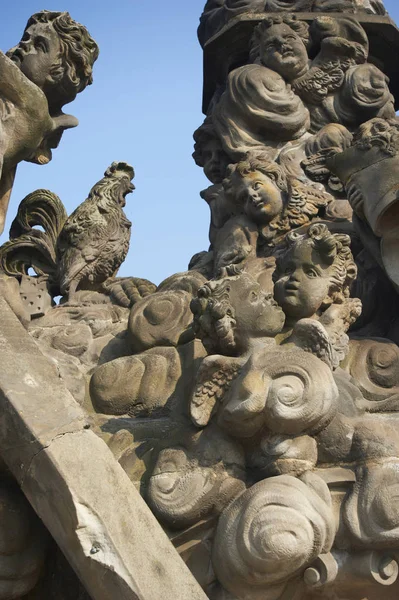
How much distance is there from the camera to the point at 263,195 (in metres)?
5.91

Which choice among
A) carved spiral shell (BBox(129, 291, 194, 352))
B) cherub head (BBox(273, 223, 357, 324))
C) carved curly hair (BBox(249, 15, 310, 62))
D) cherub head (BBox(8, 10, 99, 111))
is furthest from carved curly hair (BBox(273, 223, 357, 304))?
carved curly hair (BBox(249, 15, 310, 62))

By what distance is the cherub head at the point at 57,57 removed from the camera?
5293mm

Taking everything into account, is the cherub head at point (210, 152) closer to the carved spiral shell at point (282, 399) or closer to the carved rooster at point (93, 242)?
the carved rooster at point (93, 242)

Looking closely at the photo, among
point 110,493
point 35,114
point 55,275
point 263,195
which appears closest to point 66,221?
point 55,275

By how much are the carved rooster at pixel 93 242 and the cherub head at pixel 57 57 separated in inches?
39.9

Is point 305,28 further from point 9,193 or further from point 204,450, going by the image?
point 204,450

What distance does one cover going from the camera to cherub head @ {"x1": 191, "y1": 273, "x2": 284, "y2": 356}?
446cm

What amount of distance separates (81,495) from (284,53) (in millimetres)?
3879

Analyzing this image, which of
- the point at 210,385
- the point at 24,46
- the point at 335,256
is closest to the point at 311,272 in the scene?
the point at 335,256

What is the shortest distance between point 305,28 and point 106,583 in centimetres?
447

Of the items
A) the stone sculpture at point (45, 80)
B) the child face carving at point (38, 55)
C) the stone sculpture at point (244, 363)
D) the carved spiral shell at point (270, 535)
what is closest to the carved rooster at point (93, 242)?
the stone sculpture at point (244, 363)

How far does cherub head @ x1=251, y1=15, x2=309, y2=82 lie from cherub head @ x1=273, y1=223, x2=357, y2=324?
7.18 feet

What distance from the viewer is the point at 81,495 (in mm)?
3658

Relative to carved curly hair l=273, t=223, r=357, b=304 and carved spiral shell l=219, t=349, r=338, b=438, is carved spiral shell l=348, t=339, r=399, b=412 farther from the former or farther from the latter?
carved spiral shell l=219, t=349, r=338, b=438
